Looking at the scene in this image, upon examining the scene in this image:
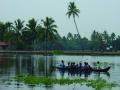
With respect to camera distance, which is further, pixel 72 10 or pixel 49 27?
pixel 49 27

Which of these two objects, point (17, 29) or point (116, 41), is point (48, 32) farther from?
point (116, 41)

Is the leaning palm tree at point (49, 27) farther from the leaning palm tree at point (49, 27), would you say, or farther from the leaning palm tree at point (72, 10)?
the leaning palm tree at point (72, 10)

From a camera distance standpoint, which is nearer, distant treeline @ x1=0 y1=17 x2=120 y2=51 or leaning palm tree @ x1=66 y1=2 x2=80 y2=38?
leaning palm tree @ x1=66 y1=2 x2=80 y2=38

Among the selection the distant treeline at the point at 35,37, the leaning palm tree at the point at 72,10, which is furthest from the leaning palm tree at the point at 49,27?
the leaning palm tree at the point at 72,10

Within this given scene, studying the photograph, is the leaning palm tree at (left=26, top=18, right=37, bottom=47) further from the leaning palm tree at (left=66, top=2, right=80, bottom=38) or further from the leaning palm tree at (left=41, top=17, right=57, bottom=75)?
the leaning palm tree at (left=66, top=2, right=80, bottom=38)

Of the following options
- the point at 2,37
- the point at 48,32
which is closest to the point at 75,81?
the point at 48,32

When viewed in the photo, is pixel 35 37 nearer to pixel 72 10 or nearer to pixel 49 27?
pixel 49 27

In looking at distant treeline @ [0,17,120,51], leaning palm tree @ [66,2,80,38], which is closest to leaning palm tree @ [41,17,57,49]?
distant treeline @ [0,17,120,51]

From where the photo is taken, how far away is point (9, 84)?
35.6 metres

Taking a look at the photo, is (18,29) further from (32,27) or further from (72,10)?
(72,10)

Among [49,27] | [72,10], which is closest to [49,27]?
[49,27]

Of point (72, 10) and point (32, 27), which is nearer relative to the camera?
point (72, 10)

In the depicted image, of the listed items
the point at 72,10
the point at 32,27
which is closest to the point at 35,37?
the point at 32,27

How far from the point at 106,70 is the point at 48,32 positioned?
4983 centimetres
